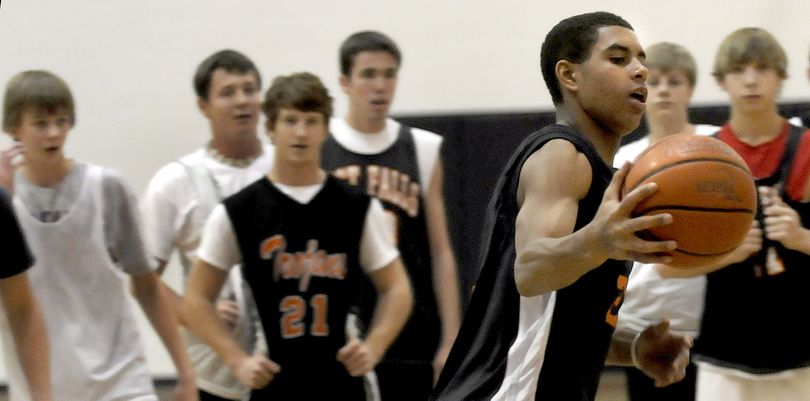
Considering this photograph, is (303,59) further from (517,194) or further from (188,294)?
(517,194)

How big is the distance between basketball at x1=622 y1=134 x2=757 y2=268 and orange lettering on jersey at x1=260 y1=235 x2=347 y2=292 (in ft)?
5.35

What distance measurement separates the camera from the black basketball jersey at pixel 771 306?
427cm

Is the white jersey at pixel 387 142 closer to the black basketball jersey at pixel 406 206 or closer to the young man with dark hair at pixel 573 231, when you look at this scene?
the black basketball jersey at pixel 406 206

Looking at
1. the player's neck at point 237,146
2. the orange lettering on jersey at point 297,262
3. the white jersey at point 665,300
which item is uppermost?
the player's neck at point 237,146

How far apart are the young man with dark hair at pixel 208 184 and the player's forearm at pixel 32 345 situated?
2.87ft

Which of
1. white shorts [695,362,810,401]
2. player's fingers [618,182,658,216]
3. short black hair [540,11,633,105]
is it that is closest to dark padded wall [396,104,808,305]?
white shorts [695,362,810,401]

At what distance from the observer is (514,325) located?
2988 millimetres

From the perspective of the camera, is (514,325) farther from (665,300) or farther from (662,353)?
(665,300)

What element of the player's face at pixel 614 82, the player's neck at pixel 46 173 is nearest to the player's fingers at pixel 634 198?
the player's face at pixel 614 82

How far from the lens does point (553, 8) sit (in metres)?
6.98

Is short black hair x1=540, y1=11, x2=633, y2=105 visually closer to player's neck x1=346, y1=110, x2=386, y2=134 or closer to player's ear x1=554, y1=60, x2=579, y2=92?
player's ear x1=554, y1=60, x2=579, y2=92

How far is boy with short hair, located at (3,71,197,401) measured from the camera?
418cm

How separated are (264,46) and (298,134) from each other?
2.99 metres

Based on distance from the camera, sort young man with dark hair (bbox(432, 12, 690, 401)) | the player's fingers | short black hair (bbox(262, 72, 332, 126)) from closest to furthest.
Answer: the player's fingers, young man with dark hair (bbox(432, 12, 690, 401)), short black hair (bbox(262, 72, 332, 126))
